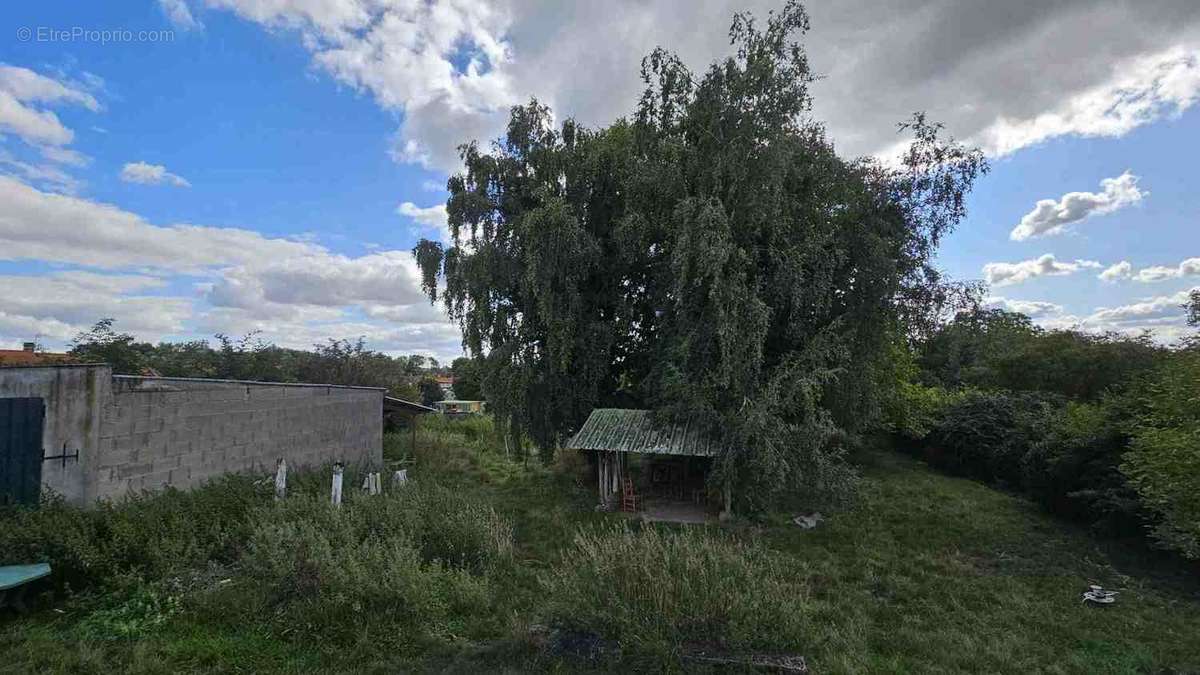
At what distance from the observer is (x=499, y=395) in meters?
14.3

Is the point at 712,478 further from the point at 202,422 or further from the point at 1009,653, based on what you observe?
the point at 202,422

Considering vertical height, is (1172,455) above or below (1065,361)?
below

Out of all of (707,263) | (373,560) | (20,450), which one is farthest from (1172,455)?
(20,450)

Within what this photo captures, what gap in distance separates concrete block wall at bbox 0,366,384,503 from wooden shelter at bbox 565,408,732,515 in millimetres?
5572

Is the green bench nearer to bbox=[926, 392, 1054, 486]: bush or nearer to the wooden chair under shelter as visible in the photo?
the wooden chair under shelter

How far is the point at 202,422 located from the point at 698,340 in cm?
901

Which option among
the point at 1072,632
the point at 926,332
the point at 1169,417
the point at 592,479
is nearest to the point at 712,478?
the point at 592,479

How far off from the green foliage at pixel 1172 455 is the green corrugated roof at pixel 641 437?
21.3 feet

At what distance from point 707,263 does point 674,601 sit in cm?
785

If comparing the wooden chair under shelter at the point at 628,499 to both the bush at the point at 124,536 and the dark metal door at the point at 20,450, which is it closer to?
the bush at the point at 124,536

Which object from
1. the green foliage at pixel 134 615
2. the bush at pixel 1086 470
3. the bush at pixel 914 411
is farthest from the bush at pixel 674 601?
the bush at pixel 914 411

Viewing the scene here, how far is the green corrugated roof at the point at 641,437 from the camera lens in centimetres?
1182

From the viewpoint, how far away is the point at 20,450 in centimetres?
673

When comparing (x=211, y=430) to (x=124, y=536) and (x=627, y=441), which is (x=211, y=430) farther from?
(x=627, y=441)
